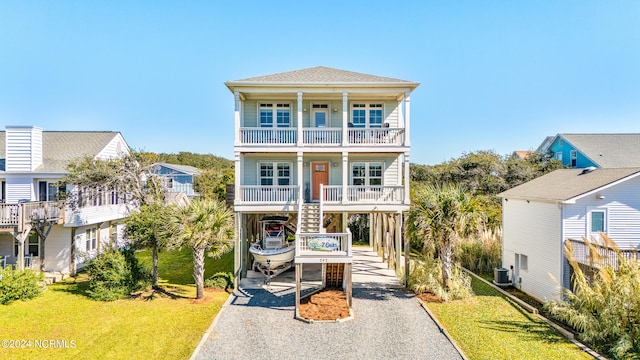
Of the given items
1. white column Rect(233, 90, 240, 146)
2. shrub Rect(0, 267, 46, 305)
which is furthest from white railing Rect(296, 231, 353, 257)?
shrub Rect(0, 267, 46, 305)

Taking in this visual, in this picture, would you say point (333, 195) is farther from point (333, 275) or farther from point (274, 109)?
point (274, 109)

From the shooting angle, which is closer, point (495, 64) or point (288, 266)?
point (288, 266)

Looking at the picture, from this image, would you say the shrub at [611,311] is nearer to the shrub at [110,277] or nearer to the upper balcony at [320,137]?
the upper balcony at [320,137]

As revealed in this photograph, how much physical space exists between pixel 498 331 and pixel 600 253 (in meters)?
5.26

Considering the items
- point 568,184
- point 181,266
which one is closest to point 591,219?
point 568,184

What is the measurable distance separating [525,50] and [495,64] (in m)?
1.82

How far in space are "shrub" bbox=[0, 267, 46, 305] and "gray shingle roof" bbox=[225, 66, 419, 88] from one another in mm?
11643

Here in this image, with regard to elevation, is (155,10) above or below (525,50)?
above

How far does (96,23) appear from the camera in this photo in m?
19.4

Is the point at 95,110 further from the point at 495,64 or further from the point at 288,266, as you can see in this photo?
the point at 495,64

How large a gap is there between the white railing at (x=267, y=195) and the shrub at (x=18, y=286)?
9.01 m

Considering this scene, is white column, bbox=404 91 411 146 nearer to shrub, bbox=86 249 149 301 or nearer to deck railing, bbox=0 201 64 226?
shrub, bbox=86 249 149 301

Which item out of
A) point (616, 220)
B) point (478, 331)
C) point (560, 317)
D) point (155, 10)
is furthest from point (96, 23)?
point (616, 220)

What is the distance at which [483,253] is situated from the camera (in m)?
19.0
